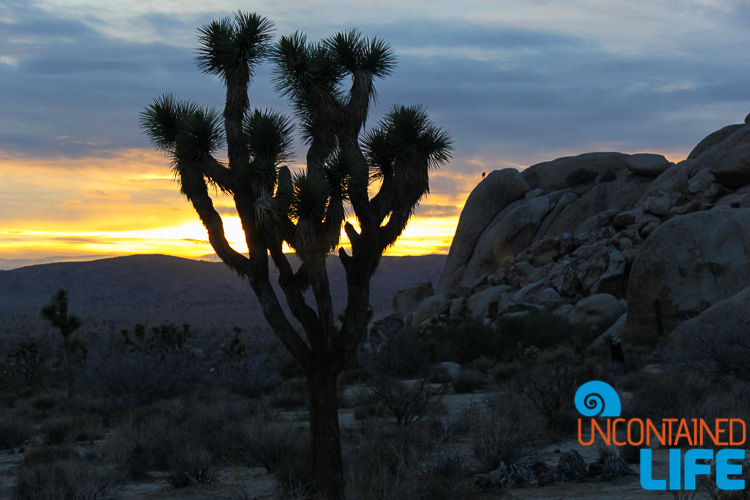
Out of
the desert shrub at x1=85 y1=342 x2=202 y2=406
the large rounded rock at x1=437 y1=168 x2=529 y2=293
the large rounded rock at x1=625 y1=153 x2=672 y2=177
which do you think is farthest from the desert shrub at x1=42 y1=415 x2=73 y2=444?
the large rounded rock at x1=625 y1=153 x2=672 y2=177

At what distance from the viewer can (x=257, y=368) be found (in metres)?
19.8

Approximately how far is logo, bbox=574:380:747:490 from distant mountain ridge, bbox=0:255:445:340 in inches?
2878

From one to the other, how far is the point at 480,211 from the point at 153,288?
94.6 m

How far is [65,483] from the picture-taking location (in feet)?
27.0

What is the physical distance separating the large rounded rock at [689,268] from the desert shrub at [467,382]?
725cm

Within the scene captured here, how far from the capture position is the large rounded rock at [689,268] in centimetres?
2294

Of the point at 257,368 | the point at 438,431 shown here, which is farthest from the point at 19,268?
the point at 438,431

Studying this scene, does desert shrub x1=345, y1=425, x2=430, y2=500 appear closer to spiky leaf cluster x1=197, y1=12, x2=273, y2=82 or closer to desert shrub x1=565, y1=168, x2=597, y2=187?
spiky leaf cluster x1=197, y1=12, x2=273, y2=82

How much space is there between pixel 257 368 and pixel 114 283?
116 meters

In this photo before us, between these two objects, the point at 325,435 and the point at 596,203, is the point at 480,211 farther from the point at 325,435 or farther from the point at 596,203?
the point at 325,435

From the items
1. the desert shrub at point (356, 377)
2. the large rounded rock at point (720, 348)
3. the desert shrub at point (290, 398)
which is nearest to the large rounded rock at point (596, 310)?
the desert shrub at point (356, 377)

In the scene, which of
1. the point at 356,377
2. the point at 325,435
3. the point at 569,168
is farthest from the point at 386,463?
the point at 569,168

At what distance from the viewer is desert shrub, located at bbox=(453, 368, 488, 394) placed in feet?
65.2

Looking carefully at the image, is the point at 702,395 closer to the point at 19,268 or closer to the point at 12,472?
the point at 12,472
